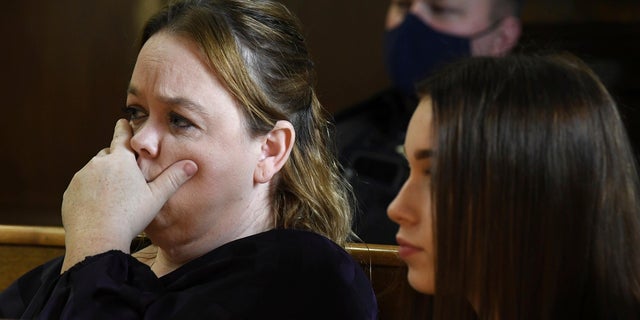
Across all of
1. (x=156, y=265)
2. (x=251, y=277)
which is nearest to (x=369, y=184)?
(x=156, y=265)

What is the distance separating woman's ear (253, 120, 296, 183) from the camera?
4.75 ft

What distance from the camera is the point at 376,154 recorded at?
2.38 metres

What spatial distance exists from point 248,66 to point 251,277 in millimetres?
312

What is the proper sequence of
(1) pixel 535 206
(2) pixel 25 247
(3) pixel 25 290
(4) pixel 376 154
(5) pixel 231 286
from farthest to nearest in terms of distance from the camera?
(4) pixel 376 154
(2) pixel 25 247
(3) pixel 25 290
(5) pixel 231 286
(1) pixel 535 206

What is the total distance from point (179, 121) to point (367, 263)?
1.30 feet

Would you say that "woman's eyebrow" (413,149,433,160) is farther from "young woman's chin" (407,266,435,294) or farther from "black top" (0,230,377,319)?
"black top" (0,230,377,319)

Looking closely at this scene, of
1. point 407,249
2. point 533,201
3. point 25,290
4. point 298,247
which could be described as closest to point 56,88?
point 25,290

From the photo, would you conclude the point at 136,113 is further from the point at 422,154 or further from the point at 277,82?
the point at 422,154

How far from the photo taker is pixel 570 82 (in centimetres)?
109

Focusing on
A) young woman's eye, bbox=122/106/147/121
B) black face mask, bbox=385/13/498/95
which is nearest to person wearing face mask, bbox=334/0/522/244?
black face mask, bbox=385/13/498/95

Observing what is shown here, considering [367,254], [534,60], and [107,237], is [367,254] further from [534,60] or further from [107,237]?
[534,60]

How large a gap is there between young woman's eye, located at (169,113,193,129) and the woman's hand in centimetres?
5

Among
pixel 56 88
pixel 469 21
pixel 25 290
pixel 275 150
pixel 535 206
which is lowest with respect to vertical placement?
pixel 56 88

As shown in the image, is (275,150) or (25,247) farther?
(25,247)
